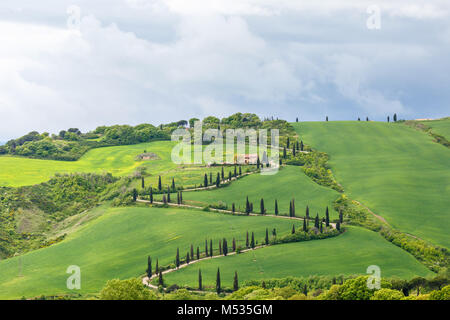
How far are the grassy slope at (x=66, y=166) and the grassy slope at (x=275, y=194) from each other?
34.0m

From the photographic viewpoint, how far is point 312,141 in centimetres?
18775

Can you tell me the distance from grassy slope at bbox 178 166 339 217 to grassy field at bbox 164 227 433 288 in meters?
18.1

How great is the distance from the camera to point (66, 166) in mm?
184750

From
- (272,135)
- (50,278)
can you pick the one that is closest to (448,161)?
(272,135)

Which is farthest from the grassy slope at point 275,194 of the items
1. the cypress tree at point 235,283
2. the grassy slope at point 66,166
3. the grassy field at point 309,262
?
the cypress tree at point 235,283

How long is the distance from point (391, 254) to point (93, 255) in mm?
54979

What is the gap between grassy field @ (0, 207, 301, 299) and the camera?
324 feet

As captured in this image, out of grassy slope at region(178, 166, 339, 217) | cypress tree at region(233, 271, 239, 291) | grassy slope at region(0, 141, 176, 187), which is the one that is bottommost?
cypress tree at region(233, 271, 239, 291)

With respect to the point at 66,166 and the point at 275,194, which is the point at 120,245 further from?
the point at 66,166

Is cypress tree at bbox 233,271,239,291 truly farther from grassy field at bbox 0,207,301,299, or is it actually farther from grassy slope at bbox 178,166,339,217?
grassy slope at bbox 178,166,339,217

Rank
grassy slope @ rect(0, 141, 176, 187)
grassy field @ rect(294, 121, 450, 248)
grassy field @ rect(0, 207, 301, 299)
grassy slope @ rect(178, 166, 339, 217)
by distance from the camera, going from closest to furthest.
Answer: grassy field @ rect(0, 207, 301, 299), grassy field @ rect(294, 121, 450, 248), grassy slope @ rect(178, 166, 339, 217), grassy slope @ rect(0, 141, 176, 187)

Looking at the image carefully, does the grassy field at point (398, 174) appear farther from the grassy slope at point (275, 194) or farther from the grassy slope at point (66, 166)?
the grassy slope at point (66, 166)

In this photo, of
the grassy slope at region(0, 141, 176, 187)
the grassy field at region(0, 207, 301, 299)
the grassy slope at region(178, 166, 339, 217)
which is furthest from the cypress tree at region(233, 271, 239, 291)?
the grassy slope at region(0, 141, 176, 187)
